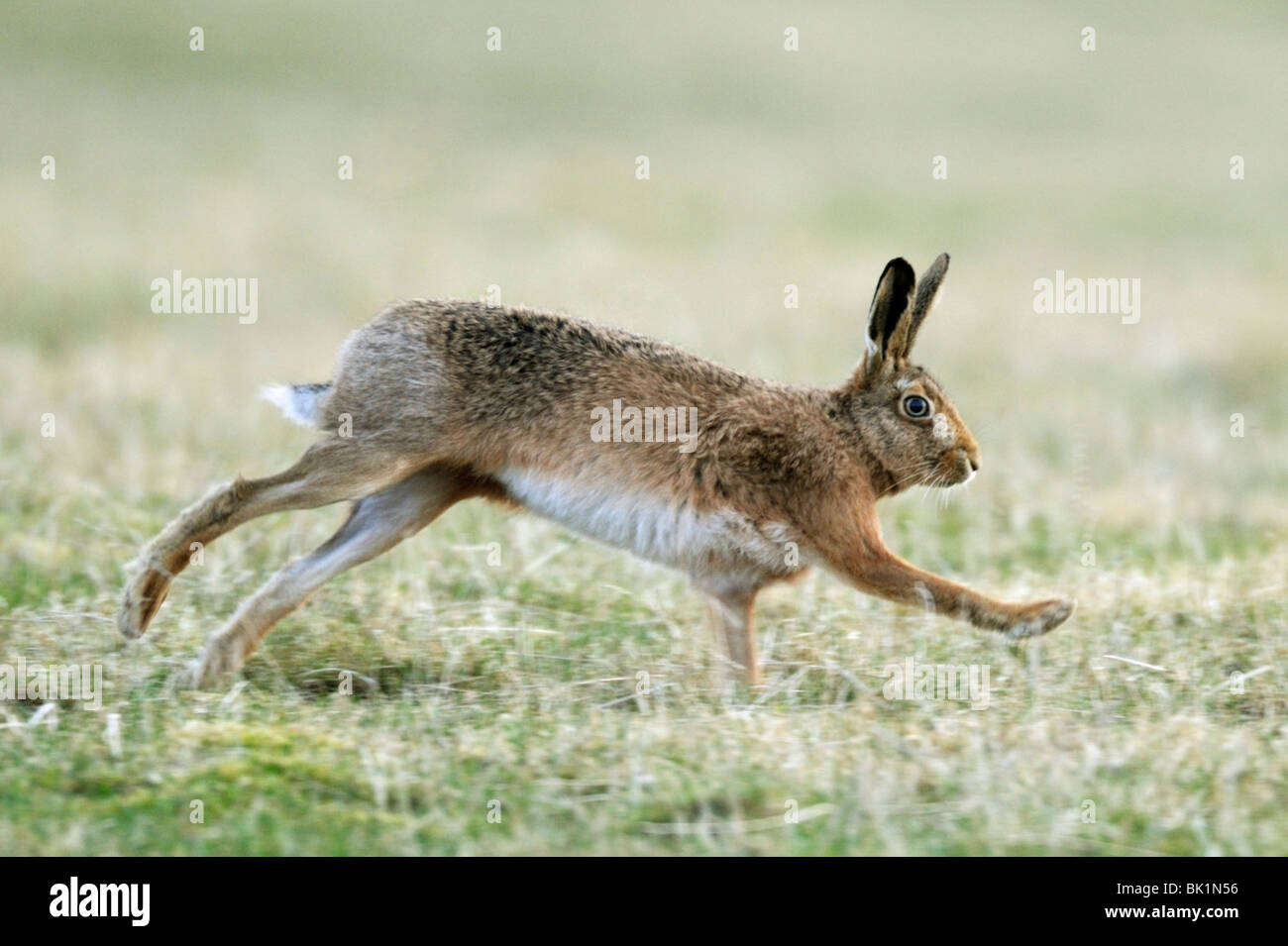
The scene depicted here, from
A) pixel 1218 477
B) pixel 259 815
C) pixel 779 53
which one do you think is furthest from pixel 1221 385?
pixel 779 53

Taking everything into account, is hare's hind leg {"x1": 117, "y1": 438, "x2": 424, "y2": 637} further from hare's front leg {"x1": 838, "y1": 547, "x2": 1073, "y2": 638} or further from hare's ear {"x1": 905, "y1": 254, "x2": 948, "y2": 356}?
hare's ear {"x1": 905, "y1": 254, "x2": 948, "y2": 356}

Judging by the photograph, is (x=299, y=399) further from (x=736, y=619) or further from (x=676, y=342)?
(x=676, y=342)

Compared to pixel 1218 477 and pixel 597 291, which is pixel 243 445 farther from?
pixel 1218 477

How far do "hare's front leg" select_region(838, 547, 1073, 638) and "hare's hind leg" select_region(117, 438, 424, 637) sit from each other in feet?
6.03

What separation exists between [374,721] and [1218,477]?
7.02m

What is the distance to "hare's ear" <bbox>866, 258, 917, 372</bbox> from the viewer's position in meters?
7.11

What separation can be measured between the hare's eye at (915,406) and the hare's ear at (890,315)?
189 millimetres

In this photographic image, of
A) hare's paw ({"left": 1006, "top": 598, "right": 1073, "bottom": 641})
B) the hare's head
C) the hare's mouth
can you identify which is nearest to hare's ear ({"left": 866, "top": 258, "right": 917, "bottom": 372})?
the hare's head

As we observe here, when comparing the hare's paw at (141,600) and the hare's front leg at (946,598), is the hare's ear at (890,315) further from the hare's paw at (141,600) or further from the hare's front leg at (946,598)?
the hare's paw at (141,600)

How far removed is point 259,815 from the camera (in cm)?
532

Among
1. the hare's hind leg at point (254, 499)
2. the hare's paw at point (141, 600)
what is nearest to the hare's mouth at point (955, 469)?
the hare's hind leg at point (254, 499)

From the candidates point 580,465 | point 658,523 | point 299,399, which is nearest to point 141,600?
point 299,399

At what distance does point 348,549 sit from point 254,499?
18.0 inches

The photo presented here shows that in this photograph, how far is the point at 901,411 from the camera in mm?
7402
